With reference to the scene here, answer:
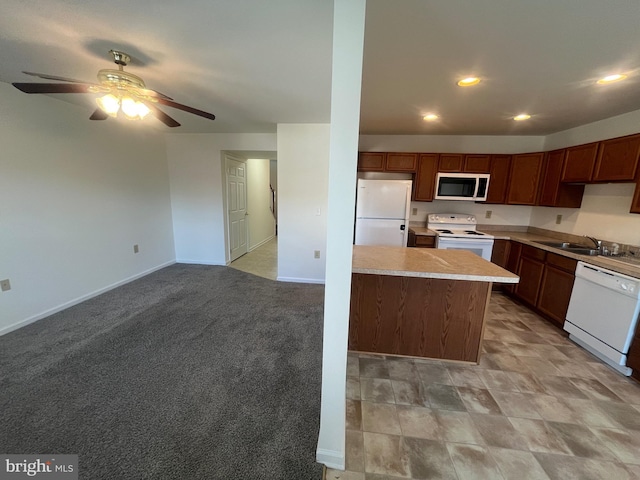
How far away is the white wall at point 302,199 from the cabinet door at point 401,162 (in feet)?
3.36

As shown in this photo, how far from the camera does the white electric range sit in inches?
138

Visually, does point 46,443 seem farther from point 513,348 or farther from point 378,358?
point 513,348

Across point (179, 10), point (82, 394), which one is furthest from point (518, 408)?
point (179, 10)

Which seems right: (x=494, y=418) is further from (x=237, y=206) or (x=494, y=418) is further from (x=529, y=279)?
(x=237, y=206)

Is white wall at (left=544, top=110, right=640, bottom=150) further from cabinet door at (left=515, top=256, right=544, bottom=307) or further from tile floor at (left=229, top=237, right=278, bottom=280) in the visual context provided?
tile floor at (left=229, top=237, right=278, bottom=280)

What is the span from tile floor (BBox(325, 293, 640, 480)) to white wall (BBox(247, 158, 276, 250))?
14.6ft

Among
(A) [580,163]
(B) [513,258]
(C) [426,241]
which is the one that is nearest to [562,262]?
(B) [513,258]

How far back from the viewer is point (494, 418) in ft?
5.49

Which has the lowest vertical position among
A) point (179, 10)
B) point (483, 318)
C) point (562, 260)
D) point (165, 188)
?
point (483, 318)

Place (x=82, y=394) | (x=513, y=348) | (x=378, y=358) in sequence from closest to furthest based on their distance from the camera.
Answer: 1. (x=82, y=394)
2. (x=378, y=358)
3. (x=513, y=348)

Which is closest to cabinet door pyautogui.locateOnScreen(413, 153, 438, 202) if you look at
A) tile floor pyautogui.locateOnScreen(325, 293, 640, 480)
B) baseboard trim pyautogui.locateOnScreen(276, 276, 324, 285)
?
baseboard trim pyautogui.locateOnScreen(276, 276, 324, 285)

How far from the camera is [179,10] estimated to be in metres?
1.33

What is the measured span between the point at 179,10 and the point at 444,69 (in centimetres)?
181

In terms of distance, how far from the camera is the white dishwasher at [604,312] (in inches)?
81.1
